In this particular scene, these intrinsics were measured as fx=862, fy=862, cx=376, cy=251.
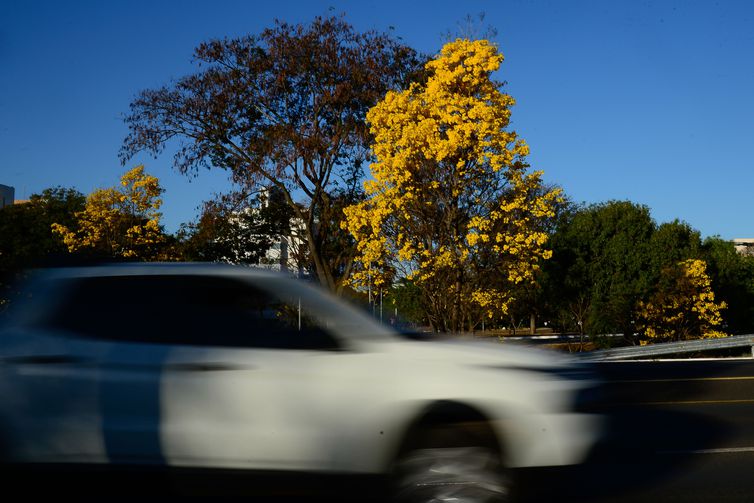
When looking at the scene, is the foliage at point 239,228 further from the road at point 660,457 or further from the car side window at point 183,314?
the car side window at point 183,314

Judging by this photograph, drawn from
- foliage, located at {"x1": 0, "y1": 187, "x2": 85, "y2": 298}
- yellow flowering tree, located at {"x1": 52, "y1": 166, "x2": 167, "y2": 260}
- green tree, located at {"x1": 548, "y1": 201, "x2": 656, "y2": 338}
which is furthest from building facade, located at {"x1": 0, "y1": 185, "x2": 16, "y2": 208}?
green tree, located at {"x1": 548, "y1": 201, "x2": 656, "y2": 338}

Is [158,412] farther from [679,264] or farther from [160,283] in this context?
[679,264]

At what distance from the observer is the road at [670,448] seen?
22.4 ft

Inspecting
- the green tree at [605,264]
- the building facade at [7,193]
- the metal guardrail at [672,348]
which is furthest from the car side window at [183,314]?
the building facade at [7,193]

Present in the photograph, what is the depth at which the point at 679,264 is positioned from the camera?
4600cm

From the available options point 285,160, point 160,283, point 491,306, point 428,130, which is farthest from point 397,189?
point 160,283

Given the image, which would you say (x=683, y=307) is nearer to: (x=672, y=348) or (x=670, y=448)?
(x=672, y=348)

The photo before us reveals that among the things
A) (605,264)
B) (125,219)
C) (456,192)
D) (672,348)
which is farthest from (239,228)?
(605,264)

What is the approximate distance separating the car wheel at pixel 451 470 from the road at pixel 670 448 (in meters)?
0.23

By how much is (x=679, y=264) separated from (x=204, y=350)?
144 feet

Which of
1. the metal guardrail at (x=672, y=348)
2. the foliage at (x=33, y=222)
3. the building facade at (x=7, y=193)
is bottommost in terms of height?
the metal guardrail at (x=672, y=348)

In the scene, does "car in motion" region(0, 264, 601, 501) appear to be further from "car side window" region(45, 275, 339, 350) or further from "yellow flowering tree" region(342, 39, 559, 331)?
"yellow flowering tree" region(342, 39, 559, 331)

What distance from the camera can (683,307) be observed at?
45.2 metres

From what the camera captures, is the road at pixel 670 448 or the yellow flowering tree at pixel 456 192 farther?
the yellow flowering tree at pixel 456 192
